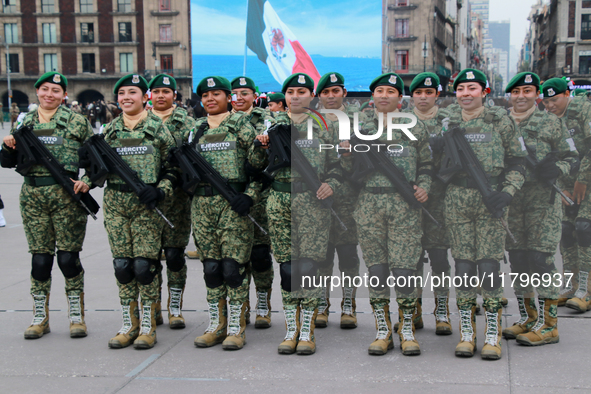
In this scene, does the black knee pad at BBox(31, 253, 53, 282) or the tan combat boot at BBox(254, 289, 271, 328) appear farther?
the tan combat boot at BBox(254, 289, 271, 328)

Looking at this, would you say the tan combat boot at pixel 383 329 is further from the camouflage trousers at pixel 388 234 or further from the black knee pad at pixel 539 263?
the black knee pad at pixel 539 263

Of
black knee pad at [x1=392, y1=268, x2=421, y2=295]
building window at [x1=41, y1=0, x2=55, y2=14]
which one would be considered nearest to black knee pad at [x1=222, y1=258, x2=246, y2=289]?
black knee pad at [x1=392, y1=268, x2=421, y2=295]

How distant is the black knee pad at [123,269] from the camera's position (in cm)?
500

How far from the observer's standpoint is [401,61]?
62906 millimetres

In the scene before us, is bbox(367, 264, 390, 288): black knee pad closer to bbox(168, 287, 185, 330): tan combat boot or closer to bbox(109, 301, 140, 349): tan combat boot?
bbox(168, 287, 185, 330): tan combat boot

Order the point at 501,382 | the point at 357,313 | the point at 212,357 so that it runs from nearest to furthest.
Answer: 1. the point at 501,382
2. the point at 212,357
3. the point at 357,313

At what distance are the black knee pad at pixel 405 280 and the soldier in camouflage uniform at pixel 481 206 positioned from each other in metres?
0.34

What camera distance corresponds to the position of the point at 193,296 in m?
6.66

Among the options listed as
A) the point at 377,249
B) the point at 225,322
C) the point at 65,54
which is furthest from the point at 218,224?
the point at 65,54

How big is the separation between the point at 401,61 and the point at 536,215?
60073 mm

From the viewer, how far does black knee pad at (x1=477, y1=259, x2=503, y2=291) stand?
4602 millimetres

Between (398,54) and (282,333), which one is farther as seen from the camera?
(398,54)

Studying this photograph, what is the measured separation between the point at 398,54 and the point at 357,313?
195ft

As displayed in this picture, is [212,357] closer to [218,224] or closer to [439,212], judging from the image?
[218,224]
